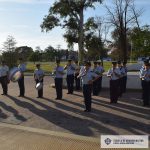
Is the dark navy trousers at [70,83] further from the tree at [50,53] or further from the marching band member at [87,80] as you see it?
the tree at [50,53]

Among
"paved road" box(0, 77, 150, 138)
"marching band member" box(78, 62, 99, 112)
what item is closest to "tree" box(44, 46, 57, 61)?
"paved road" box(0, 77, 150, 138)

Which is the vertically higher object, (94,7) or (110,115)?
(94,7)

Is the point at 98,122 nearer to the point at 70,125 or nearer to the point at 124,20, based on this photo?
the point at 70,125

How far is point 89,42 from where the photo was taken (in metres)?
36.3

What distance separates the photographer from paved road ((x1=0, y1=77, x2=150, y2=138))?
10.0m

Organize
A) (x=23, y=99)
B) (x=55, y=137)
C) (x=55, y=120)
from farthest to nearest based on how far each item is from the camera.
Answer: (x=23, y=99)
(x=55, y=120)
(x=55, y=137)

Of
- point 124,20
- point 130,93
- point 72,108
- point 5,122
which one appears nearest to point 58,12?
point 124,20

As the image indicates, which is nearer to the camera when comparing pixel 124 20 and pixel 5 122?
pixel 5 122

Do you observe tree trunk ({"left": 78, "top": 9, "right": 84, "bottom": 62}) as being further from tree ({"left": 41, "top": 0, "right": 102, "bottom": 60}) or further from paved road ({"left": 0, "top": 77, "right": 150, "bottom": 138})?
paved road ({"left": 0, "top": 77, "right": 150, "bottom": 138})

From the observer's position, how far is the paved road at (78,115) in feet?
32.9

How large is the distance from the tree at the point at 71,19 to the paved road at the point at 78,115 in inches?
737

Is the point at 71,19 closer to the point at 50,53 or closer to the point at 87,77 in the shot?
the point at 87,77

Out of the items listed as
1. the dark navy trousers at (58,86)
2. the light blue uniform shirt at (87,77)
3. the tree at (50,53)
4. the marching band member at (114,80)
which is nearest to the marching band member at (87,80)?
the light blue uniform shirt at (87,77)

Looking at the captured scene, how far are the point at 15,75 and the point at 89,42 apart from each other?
2028cm
